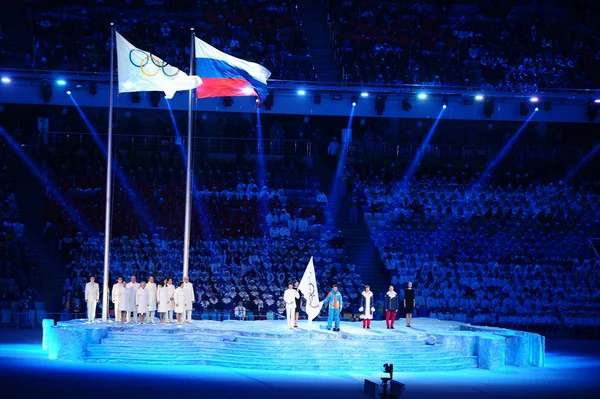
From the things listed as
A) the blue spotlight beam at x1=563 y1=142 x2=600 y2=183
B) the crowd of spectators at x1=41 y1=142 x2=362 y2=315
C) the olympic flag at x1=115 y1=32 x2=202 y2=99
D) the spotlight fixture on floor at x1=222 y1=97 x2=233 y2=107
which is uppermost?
the spotlight fixture on floor at x1=222 y1=97 x2=233 y2=107

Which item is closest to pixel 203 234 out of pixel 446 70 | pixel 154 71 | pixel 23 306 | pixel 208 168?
pixel 208 168

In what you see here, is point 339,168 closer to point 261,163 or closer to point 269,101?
point 261,163

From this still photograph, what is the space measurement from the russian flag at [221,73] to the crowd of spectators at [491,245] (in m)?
12.4

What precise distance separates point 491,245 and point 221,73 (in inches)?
645

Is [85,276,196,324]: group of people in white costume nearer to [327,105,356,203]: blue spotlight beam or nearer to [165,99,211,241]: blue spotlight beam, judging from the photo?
[165,99,211,241]: blue spotlight beam

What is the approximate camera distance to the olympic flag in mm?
30094

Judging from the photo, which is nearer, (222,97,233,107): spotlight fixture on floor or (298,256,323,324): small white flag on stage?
(298,256,323,324): small white flag on stage

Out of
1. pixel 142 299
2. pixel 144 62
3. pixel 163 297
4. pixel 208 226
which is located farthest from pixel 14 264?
pixel 144 62

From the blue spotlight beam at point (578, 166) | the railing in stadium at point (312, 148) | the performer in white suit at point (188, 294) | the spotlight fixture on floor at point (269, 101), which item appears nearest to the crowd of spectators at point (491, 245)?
the blue spotlight beam at point (578, 166)

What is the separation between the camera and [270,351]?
2827 centimetres

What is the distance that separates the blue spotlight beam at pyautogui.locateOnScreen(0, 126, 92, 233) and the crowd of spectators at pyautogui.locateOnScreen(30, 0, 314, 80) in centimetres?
361

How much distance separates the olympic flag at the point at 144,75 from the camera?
30.1 meters

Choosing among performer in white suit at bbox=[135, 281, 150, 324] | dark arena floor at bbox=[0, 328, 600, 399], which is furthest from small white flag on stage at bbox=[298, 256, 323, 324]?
performer in white suit at bbox=[135, 281, 150, 324]

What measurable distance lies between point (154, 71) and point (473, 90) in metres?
20.4
